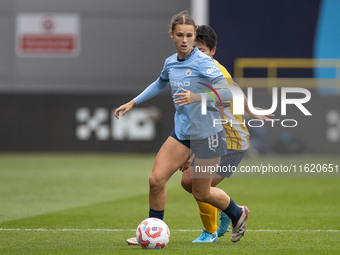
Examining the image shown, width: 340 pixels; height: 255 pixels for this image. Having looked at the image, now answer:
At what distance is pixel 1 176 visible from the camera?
16531 mm

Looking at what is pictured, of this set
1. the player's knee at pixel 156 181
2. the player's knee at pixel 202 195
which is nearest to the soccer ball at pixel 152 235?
the player's knee at pixel 156 181

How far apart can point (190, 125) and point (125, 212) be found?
3794 mm

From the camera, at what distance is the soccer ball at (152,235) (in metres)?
7.23

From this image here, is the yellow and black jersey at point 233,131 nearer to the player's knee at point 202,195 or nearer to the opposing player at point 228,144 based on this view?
the opposing player at point 228,144

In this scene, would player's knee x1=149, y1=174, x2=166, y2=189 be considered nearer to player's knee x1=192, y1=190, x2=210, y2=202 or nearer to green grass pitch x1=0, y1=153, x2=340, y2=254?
player's knee x1=192, y1=190, x2=210, y2=202

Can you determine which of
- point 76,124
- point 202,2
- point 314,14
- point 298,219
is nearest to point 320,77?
point 314,14

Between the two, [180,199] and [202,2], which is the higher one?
[202,2]

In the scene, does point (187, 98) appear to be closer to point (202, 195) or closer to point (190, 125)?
point (190, 125)

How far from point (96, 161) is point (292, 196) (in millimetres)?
9144

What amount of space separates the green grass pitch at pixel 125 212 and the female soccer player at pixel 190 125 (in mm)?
584

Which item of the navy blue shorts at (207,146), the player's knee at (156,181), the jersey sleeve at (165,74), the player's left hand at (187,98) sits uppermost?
the jersey sleeve at (165,74)

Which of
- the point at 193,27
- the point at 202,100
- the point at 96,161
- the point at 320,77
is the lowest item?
the point at 96,161

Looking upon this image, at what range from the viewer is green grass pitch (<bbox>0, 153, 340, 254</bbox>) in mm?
7578

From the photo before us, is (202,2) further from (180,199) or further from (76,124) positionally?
(180,199)
